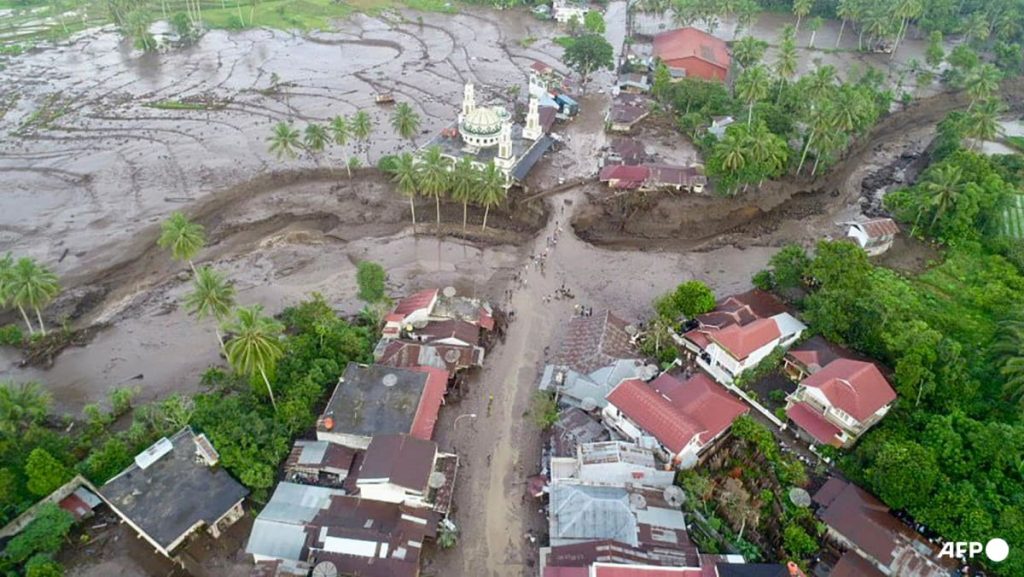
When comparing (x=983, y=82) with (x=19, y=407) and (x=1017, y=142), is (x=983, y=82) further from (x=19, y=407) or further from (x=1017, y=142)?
(x=19, y=407)

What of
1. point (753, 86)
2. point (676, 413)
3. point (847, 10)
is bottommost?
point (676, 413)

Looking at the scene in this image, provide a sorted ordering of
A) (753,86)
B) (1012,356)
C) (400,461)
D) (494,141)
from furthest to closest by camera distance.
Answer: (753,86), (494,141), (1012,356), (400,461)

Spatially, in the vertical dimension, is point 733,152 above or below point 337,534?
above

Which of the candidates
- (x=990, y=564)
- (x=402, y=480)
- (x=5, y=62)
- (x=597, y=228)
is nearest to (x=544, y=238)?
(x=597, y=228)

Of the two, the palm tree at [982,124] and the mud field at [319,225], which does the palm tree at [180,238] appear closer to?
the mud field at [319,225]

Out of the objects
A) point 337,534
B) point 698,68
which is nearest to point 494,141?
point 698,68
